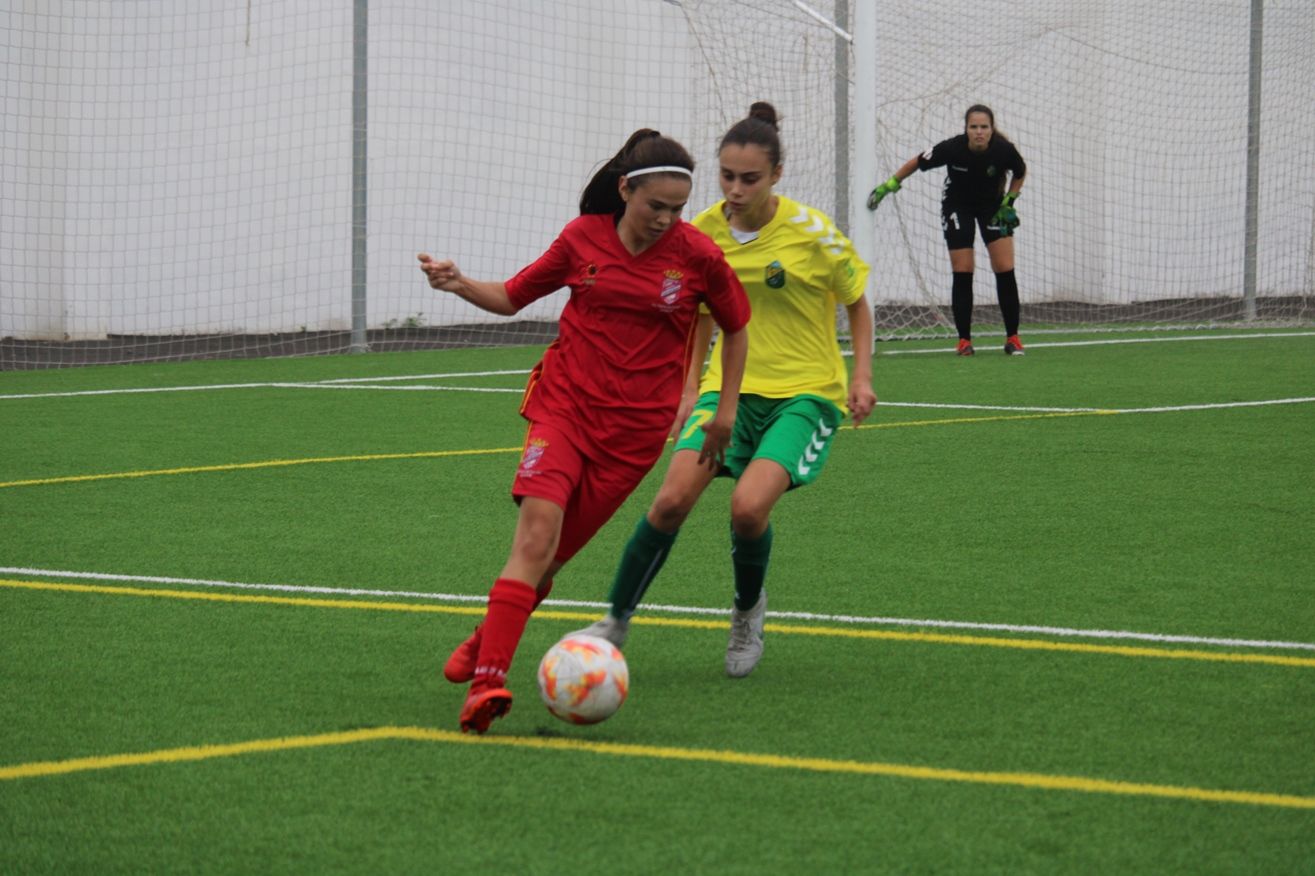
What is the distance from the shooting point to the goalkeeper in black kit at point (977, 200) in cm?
1496

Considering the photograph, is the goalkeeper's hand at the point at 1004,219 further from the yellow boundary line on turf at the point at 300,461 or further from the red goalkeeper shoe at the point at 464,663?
the red goalkeeper shoe at the point at 464,663

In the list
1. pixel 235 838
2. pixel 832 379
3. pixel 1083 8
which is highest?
pixel 1083 8

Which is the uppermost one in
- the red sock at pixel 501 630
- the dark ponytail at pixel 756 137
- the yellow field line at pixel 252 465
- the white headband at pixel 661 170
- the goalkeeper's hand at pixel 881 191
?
the goalkeeper's hand at pixel 881 191

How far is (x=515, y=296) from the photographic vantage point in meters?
4.91

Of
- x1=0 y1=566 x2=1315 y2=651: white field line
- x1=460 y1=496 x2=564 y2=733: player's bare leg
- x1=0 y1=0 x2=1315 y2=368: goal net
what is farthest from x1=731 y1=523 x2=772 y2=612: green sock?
x1=0 y1=0 x2=1315 y2=368: goal net

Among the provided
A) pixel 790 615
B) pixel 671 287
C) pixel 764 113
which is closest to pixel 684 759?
pixel 671 287

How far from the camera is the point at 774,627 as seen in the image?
5527 millimetres

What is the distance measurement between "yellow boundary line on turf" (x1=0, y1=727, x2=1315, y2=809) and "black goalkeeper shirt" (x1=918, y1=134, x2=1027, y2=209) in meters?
11.4

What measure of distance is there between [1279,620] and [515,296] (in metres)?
2.39

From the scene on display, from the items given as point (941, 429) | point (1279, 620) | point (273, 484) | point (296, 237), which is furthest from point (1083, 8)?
point (1279, 620)

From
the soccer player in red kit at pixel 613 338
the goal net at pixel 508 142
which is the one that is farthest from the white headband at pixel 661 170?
the goal net at pixel 508 142

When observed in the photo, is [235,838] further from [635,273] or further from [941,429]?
[941,429]

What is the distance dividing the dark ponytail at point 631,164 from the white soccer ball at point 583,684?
118 cm

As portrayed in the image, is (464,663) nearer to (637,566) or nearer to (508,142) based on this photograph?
(637,566)
